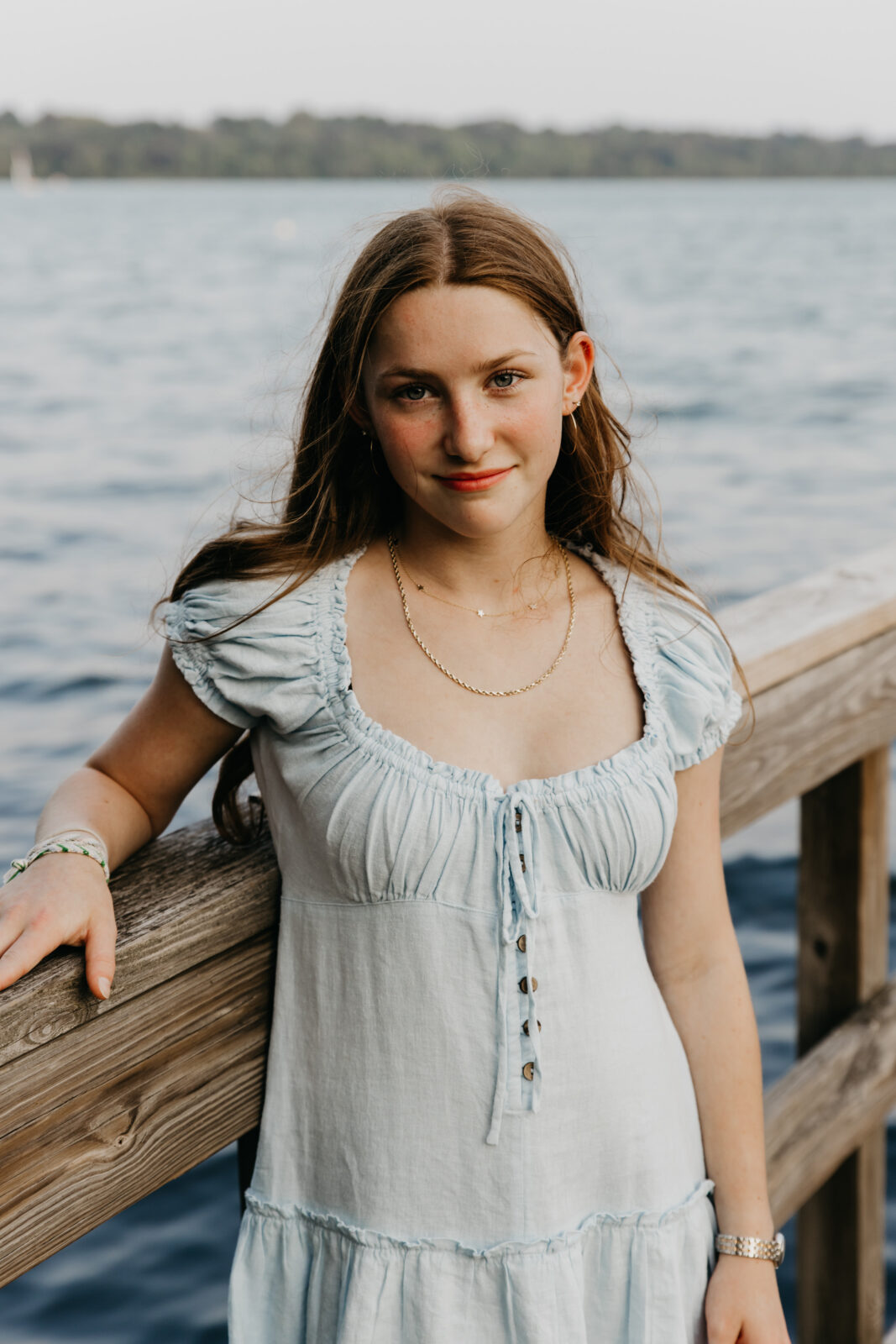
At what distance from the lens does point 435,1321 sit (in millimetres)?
1352

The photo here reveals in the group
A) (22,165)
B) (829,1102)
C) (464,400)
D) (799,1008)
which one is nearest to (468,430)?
(464,400)

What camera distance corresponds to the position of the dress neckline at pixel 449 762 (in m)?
1.38

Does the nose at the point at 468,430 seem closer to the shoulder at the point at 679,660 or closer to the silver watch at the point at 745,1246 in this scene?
the shoulder at the point at 679,660

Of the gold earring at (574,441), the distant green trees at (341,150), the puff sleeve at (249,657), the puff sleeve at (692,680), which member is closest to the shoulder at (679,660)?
the puff sleeve at (692,680)

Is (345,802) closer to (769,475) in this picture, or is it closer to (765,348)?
(769,475)

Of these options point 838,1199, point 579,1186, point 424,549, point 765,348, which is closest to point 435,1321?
point 579,1186

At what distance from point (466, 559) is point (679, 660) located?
10.4 inches

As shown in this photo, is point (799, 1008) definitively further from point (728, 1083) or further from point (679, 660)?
point (679, 660)

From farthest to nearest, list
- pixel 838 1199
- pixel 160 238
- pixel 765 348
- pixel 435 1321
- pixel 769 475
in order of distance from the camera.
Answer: pixel 160 238, pixel 765 348, pixel 769 475, pixel 838 1199, pixel 435 1321

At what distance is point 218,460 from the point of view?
1337cm

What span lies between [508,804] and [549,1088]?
29 cm

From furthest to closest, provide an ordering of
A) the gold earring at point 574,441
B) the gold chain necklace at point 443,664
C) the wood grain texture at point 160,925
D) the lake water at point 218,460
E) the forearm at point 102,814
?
the lake water at point 218,460, the gold earring at point 574,441, the gold chain necklace at point 443,664, the forearm at point 102,814, the wood grain texture at point 160,925

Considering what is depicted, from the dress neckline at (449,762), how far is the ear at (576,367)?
0.27 m

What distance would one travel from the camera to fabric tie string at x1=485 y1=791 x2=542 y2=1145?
4.44 feet
